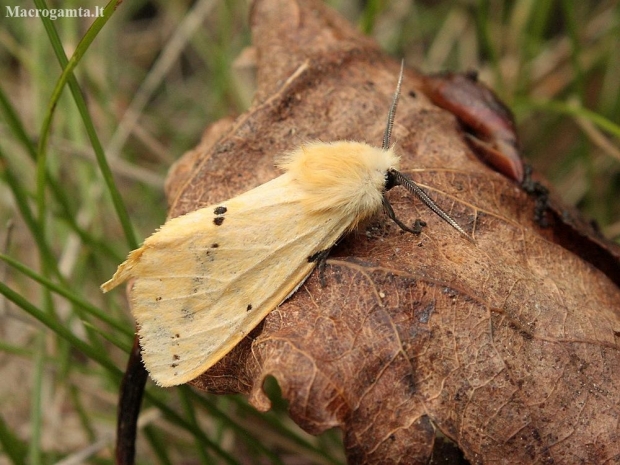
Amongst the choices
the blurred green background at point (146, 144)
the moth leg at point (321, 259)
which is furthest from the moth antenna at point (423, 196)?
the blurred green background at point (146, 144)

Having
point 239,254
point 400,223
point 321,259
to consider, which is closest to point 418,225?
point 400,223

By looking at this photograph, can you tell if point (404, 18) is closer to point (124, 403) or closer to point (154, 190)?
point (154, 190)

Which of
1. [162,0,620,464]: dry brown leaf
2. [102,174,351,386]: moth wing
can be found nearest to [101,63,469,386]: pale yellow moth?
[102,174,351,386]: moth wing

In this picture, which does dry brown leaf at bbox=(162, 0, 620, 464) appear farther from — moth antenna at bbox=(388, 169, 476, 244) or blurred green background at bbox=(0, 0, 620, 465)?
blurred green background at bbox=(0, 0, 620, 465)

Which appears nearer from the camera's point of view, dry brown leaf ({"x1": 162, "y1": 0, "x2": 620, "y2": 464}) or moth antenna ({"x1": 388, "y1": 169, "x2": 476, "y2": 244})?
dry brown leaf ({"x1": 162, "y1": 0, "x2": 620, "y2": 464})

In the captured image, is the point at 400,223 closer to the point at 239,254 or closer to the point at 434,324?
the point at 434,324

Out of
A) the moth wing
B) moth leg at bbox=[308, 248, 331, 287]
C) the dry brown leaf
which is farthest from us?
moth leg at bbox=[308, 248, 331, 287]

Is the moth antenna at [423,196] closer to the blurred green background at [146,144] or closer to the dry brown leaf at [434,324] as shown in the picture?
the dry brown leaf at [434,324]
